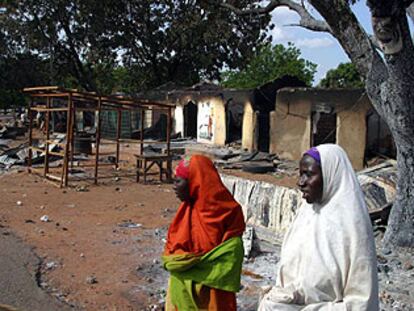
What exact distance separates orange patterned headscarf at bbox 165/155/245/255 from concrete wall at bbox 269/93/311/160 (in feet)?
51.8

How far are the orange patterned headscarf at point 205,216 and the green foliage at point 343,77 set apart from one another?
34165 millimetres

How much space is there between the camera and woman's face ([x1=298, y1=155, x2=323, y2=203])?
244cm

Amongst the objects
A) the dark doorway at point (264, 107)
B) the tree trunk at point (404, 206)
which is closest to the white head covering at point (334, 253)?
the tree trunk at point (404, 206)

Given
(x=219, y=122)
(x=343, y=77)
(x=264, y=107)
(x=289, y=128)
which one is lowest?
(x=289, y=128)

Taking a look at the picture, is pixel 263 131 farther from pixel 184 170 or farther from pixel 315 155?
pixel 315 155

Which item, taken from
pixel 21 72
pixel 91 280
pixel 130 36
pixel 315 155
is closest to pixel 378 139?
pixel 91 280

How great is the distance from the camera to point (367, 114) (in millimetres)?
16438

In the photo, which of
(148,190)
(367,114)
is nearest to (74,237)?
(148,190)

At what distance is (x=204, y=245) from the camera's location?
3.27 metres

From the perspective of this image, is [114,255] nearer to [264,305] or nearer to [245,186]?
[245,186]

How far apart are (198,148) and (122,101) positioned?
8398 mm

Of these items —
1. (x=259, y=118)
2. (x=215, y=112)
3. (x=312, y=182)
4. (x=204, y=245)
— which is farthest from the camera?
(x=215, y=112)

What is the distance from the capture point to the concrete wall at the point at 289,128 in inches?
745

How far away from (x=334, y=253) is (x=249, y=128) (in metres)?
19.9
